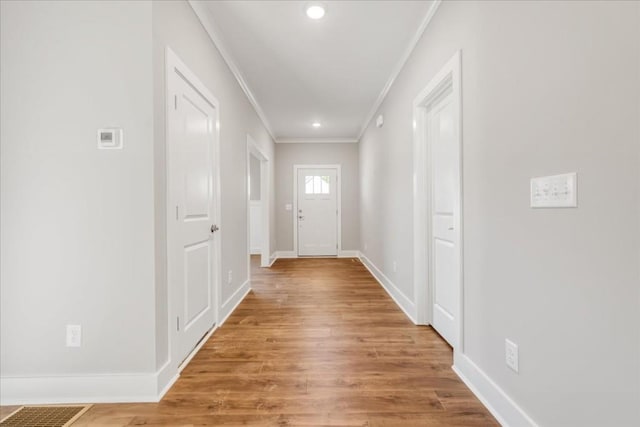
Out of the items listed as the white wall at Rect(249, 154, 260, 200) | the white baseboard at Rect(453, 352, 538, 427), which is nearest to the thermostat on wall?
the white baseboard at Rect(453, 352, 538, 427)

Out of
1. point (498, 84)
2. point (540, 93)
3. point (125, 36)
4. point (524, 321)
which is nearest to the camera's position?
point (540, 93)

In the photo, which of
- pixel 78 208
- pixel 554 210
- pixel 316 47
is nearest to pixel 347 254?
pixel 316 47

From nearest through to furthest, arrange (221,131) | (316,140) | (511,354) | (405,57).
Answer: (511,354)
(221,131)
(405,57)
(316,140)

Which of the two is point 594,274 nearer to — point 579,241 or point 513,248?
point 579,241

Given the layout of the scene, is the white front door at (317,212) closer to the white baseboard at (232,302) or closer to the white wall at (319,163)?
the white wall at (319,163)

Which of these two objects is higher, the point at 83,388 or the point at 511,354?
the point at 511,354

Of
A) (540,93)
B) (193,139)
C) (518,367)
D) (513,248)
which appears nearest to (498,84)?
(540,93)

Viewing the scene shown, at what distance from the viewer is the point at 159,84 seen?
1.77 m

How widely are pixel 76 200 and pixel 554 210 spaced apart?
2257 mm

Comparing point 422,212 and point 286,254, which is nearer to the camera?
point 422,212

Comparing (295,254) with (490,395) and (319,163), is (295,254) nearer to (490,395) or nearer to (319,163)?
(319,163)

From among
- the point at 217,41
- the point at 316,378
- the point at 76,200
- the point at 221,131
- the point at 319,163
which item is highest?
the point at 217,41

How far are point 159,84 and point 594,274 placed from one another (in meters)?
2.15

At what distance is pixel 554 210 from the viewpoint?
3.83 ft
